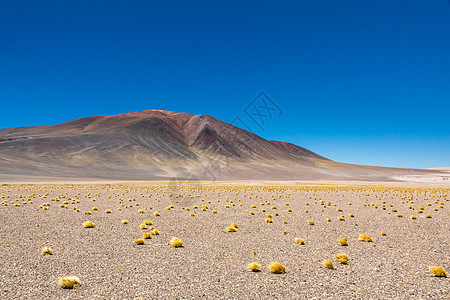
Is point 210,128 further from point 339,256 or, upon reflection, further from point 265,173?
point 339,256

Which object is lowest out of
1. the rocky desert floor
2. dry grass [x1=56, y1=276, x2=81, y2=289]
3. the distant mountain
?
the rocky desert floor

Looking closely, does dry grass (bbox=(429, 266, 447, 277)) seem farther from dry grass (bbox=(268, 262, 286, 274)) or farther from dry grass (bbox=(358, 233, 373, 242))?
dry grass (bbox=(358, 233, 373, 242))

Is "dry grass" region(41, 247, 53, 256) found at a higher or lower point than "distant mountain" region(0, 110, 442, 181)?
lower

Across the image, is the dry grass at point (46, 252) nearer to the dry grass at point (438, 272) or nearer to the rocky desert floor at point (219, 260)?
the rocky desert floor at point (219, 260)

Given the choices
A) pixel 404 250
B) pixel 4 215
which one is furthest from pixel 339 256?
pixel 4 215

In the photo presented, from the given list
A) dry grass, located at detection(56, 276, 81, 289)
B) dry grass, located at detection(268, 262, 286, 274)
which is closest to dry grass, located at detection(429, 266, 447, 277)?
dry grass, located at detection(268, 262, 286, 274)

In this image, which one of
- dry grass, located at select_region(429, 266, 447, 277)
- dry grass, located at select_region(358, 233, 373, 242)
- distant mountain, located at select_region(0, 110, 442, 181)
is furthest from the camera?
distant mountain, located at select_region(0, 110, 442, 181)

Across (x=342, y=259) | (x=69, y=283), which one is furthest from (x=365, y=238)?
(x=69, y=283)

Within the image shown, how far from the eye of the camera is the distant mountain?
9770 cm

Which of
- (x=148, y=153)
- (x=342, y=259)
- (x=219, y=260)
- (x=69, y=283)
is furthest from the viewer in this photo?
(x=148, y=153)

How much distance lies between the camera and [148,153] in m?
128

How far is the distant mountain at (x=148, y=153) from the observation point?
321ft

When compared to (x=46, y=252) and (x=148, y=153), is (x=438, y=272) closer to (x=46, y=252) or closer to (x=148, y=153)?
(x=46, y=252)

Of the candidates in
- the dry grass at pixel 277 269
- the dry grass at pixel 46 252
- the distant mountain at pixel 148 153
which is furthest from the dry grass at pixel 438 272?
the distant mountain at pixel 148 153
